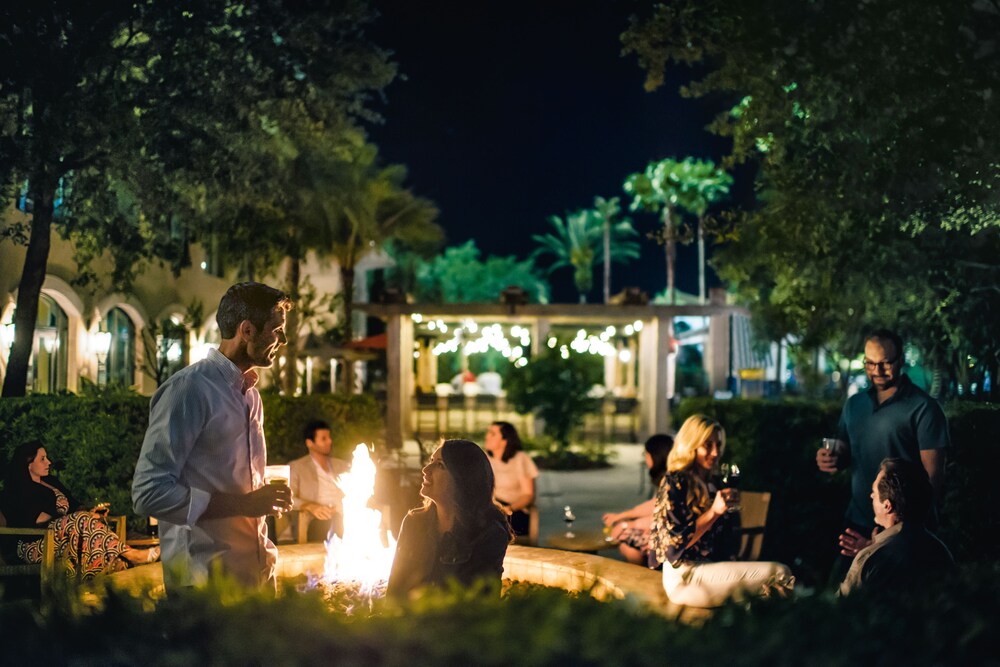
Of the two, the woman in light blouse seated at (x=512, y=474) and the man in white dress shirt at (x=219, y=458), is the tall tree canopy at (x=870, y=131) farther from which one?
the man in white dress shirt at (x=219, y=458)

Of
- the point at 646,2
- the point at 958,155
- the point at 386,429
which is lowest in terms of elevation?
the point at 386,429

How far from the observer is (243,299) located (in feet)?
11.3

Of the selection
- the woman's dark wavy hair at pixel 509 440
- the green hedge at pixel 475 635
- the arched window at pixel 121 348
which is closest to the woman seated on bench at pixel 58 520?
the woman's dark wavy hair at pixel 509 440

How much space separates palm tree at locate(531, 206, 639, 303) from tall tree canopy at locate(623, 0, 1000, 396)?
7149cm

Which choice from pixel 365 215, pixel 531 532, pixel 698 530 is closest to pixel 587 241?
pixel 365 215

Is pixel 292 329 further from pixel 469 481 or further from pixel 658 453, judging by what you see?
pixel 469 481

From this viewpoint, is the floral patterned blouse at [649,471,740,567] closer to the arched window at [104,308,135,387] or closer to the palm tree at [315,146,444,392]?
the arched window at [104,308,135,387]

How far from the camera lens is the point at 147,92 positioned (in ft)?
38.1

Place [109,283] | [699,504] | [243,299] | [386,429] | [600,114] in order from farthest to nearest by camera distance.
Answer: [600,114]
[386,429]
[109,283]
[699,504]
[243,299]

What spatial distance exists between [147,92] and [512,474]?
6.33m

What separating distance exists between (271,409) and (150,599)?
8076mm

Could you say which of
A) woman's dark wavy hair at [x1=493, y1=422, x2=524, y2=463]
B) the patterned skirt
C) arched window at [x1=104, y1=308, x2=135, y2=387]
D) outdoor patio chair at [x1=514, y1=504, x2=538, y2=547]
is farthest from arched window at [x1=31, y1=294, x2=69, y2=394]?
outdoor patio chair at [x1=514, y1=504, x2=538, y2=547]

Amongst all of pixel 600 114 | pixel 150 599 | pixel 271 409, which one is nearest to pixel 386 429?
pixel 271 409

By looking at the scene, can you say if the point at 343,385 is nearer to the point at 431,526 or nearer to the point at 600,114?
the point at 431,526
